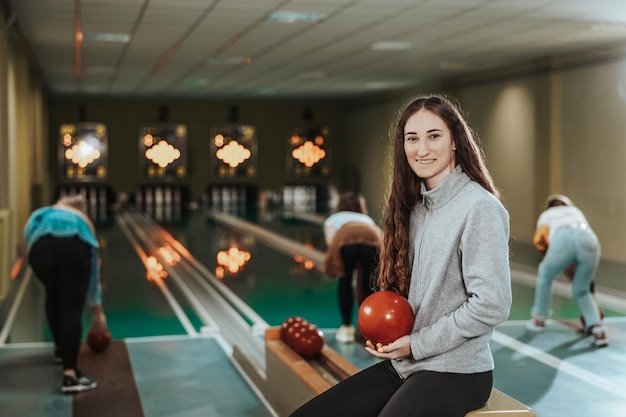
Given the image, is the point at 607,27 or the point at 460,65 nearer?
the point at 607,27

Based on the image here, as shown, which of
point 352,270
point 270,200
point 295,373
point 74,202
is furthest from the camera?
point 270,200

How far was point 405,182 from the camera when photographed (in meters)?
2.40

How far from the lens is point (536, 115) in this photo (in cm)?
1276

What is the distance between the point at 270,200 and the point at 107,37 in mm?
12792

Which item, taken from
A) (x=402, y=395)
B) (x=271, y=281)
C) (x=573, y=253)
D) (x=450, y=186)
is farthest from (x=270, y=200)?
(x=402, y=395)

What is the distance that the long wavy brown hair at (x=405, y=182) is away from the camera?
228 centimetres

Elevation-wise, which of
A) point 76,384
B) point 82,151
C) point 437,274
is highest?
point 82,151

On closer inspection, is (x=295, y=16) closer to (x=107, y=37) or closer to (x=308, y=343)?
(x=107, y=37)

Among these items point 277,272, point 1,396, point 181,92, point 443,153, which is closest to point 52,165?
point 181,92

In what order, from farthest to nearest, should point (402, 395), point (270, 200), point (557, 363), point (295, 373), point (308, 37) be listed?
point (270, 200), point (308, 37), point (557, 363), point (295, 373), point (402, 395)

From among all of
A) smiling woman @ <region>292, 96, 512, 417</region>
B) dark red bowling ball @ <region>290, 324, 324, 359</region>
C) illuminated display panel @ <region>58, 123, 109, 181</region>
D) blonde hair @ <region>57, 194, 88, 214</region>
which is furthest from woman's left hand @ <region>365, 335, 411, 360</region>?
illuminated display panel @ <region>58, 123, 109, 181</region>

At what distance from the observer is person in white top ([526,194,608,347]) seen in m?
5.88

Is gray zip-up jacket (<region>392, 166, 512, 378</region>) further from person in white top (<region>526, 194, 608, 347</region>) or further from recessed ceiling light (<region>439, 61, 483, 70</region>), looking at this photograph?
recessed ceiling light (<region>439, 61, 483, 70</region>)

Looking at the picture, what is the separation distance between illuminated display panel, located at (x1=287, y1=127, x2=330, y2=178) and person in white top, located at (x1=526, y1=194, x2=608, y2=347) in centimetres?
1751
